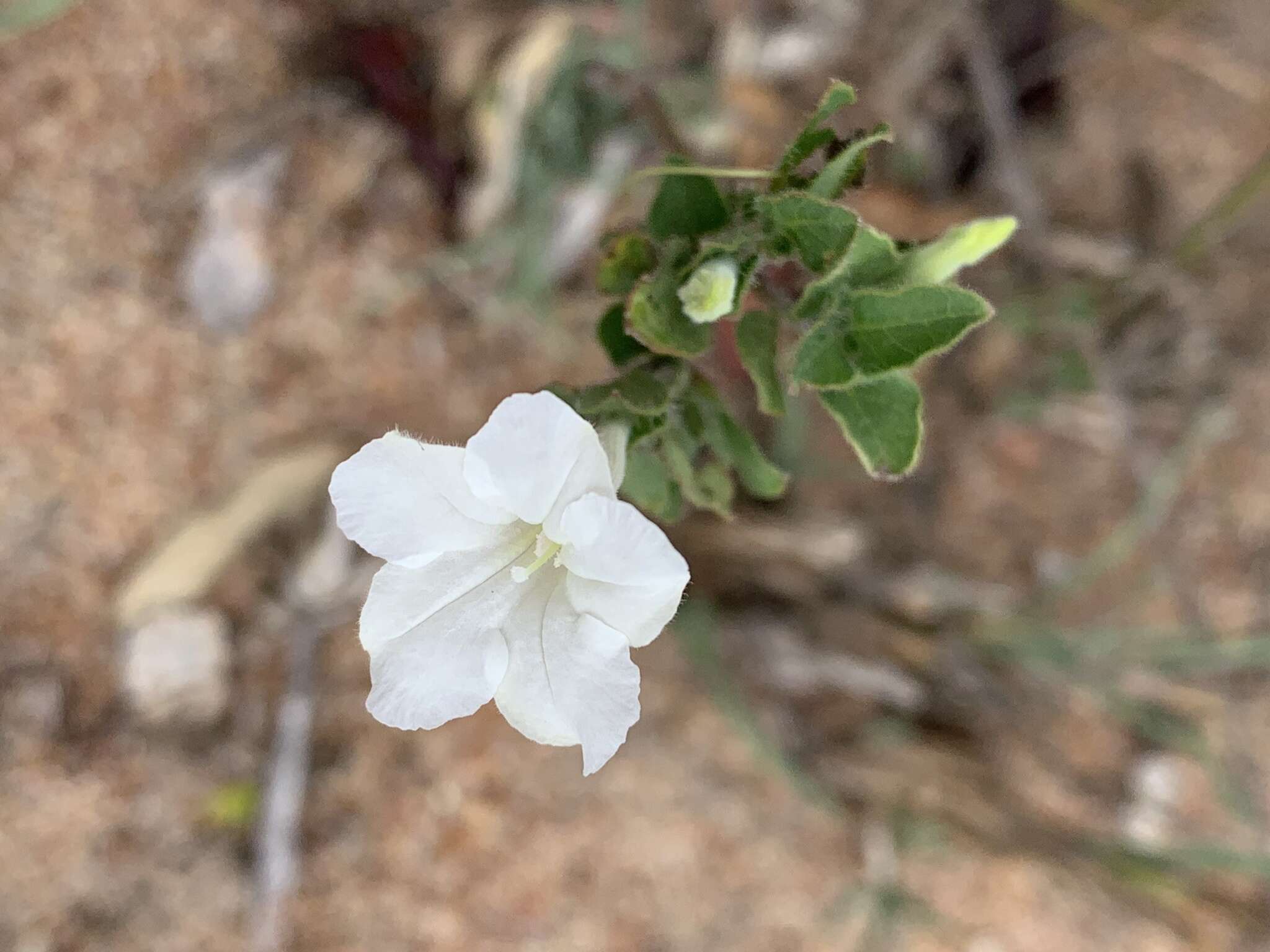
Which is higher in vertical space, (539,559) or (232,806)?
(539,559)

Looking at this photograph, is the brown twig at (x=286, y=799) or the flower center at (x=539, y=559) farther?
the brown twig at (x=286, y=799)

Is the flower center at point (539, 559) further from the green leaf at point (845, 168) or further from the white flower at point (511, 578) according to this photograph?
the green leaf at point (845, 168)

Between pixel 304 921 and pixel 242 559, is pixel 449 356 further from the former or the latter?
pixel 304 921

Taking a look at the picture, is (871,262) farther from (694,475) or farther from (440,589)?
(440,589)

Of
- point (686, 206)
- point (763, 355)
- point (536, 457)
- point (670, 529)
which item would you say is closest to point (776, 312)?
point (763, 355)

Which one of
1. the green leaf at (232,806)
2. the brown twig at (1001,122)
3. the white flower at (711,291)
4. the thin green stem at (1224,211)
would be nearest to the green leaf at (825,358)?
the white flower at (711,291)

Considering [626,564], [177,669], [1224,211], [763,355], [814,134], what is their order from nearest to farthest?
[626,564] < [814,134] < [763,355] < [1224,211] < [177,669]

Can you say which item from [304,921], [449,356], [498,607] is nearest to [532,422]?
[498,607]
